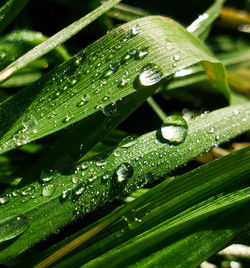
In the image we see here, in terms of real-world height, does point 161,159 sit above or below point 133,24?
below

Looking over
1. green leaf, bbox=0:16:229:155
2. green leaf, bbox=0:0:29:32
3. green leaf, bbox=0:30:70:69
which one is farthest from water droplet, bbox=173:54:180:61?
green leaf, bbox=0:0:29:32

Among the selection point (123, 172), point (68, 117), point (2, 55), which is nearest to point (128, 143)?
point (123, 172)

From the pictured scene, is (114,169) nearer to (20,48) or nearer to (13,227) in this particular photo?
(13,227)

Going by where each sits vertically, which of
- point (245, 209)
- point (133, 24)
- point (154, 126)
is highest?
point (133, 24)

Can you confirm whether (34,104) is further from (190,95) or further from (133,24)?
(190,95)

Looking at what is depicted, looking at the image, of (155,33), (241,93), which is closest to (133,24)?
(155,33)

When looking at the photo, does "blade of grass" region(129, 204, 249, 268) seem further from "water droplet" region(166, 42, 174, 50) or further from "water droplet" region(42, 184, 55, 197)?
"water droplet" region(166, 42, 174, 50)

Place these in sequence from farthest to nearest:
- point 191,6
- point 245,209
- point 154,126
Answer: point 191,6, point 154,126, point 245,209

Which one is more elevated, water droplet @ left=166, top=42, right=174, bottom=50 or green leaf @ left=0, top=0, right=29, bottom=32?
green leaf @ left=0, top=0, right=29, bottom=32
